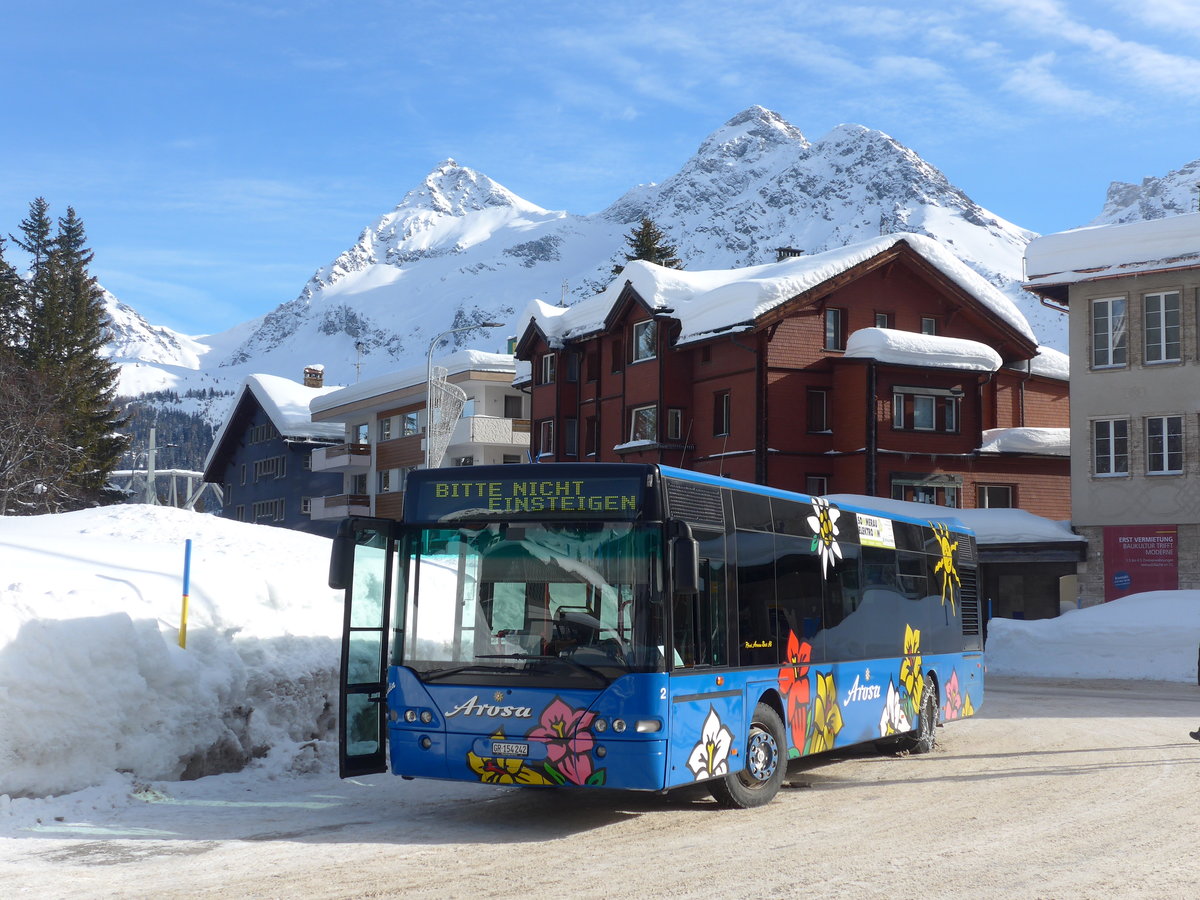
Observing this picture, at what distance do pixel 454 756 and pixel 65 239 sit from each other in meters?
68.3

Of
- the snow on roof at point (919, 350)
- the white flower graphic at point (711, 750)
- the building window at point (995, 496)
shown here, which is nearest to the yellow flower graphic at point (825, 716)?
the white flower graphic at point (711, 750)

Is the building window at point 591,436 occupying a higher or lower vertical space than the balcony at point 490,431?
lower

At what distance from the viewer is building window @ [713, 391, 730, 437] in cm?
4841

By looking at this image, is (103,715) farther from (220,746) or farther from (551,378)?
(551,378)

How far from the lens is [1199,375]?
38.3m

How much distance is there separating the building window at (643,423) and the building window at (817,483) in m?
5.77

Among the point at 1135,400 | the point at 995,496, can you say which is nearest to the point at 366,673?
the point at 1135,400

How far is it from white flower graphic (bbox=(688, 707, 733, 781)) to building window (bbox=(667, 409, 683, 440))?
38855 mm

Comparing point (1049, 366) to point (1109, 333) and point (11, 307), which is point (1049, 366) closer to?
point (1109, 333)

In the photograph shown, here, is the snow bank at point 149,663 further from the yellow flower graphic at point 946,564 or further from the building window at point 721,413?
the building window at point 721,413

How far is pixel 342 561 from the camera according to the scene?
1062 centimetres

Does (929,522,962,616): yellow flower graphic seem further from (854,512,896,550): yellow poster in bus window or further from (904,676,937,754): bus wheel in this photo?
(854,512,896,550): yellow poster in bus window

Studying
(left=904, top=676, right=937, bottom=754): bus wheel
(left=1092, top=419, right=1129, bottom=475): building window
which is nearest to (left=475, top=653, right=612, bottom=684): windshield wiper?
(left=904, top=676, right=937, bottom=754): bus wheel

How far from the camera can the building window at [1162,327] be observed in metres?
38.9
